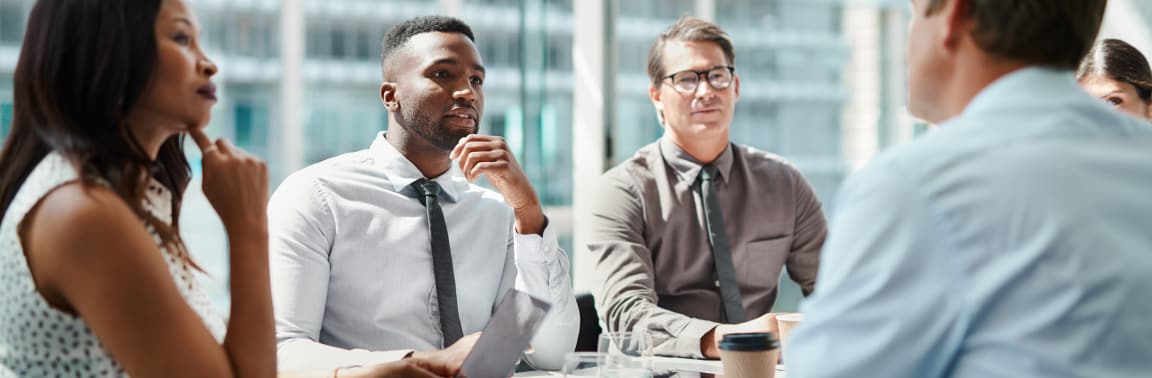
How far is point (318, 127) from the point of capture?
387cm

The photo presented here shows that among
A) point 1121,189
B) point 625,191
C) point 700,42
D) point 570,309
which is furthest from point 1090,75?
point 1121,189

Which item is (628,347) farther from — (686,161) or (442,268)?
(686,161)

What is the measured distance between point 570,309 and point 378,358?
0.57m

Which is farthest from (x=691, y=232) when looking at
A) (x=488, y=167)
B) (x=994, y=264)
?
(x=994, y=264)

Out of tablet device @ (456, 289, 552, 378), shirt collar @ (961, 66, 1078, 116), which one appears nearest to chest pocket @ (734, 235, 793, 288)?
tablet device @ (456, 289, 552, 378)

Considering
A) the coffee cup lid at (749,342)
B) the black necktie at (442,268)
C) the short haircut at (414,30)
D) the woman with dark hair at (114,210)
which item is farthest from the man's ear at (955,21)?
the short haircut at (414,30)

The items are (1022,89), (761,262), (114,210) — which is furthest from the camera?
(761,262)

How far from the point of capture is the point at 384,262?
222cm

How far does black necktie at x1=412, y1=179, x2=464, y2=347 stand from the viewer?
2.21 metres

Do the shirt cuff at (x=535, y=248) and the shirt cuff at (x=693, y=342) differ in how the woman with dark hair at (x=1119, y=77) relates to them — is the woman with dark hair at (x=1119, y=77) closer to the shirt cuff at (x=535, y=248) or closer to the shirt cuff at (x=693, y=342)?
the shirt cuff at (x=693, y=342)

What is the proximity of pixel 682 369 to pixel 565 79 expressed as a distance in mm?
2608

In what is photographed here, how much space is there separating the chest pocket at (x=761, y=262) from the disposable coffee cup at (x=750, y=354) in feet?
4.27

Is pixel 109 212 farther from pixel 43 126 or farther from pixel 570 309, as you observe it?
pixel 570 309

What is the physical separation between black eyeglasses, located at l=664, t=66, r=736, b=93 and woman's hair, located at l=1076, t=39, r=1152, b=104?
96 centimetres
